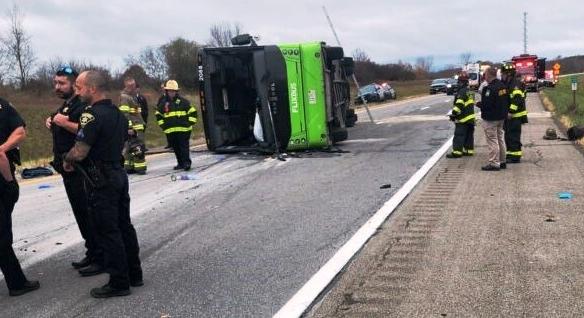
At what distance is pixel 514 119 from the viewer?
10.9m

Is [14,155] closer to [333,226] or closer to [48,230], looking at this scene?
[48,230]

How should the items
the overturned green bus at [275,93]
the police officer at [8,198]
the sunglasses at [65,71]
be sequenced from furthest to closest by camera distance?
the overturned green bus at [275,93] → the sunglasses at [65,71] → the police officer at [8,198]

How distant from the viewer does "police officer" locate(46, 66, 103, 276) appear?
5.28 m

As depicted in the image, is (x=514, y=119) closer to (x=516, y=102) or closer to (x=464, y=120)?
(x=516, y=102)

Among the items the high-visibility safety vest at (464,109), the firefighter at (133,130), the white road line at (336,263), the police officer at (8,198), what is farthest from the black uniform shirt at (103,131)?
the high-visibility safety vest at (464,109)

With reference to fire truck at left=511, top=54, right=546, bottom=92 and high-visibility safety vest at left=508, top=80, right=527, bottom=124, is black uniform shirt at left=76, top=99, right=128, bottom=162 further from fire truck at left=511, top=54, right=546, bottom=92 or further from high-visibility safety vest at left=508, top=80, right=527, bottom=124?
fire truck at left=511, top=54, right=546, bottom=92

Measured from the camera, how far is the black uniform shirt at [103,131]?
181 inches

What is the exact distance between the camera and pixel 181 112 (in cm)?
1163

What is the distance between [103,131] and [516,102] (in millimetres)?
8191

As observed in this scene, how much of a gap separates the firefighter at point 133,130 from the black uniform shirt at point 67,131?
18.8 ft

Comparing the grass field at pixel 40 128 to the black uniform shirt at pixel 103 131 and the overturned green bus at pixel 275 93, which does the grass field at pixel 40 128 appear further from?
the black uniform shirt at pixel 103 131

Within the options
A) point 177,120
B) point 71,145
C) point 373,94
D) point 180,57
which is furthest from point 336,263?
point 180,57

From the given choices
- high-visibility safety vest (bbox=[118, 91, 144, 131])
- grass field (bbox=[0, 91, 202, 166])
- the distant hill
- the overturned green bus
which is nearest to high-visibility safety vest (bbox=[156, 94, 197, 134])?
high-visibility safety vest (bbox=[118, 91, 144, 131])

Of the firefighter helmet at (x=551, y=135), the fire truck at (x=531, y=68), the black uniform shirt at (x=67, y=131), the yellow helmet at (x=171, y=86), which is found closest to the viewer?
the black uniform shirt at (x=67, y=131)
